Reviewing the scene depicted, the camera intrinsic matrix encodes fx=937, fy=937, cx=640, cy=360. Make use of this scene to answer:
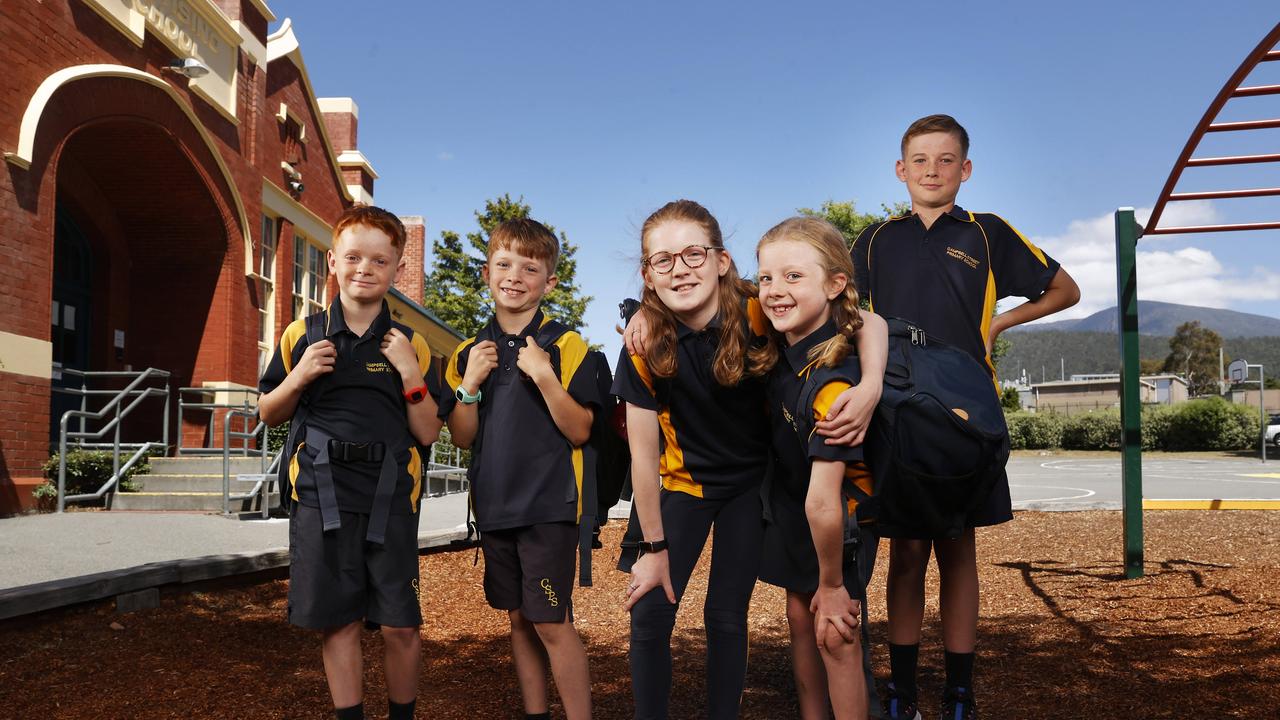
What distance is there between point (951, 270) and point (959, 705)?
1410 mm

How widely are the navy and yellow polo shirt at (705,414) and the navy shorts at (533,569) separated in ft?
1.44

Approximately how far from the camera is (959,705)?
303 centimetres

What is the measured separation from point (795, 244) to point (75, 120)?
1022 cm

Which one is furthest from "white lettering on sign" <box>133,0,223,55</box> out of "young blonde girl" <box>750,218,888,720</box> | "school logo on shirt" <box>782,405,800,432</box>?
"school logo on shirt" <box>782,405,800,432</box>

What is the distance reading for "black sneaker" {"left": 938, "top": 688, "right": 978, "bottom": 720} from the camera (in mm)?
3021

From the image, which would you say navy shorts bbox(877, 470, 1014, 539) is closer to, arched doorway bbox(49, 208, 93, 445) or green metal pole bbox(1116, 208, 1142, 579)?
green metal pole bbox(1116, 208, 1142, 579)

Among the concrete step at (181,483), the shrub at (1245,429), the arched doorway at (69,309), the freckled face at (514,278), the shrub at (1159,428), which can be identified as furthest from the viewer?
the shrub at (1159,428)

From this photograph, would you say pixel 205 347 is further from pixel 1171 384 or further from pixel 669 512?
pixel 1171 384

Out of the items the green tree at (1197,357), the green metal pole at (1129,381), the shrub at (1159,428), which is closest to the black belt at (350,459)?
the green metal pole at (1129,381)

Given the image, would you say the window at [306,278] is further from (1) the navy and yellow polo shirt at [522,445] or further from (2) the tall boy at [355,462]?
(1) the navy and yellow polo shirt at [522,445]

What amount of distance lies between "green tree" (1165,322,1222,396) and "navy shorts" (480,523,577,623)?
101 metres

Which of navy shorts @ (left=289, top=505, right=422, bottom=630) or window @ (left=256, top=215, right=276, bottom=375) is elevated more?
window @ (left=256, top=215, right=276, bottom=375)

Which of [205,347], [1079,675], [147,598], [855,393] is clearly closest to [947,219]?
[855,393]

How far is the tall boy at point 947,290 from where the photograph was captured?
9.99 feet
